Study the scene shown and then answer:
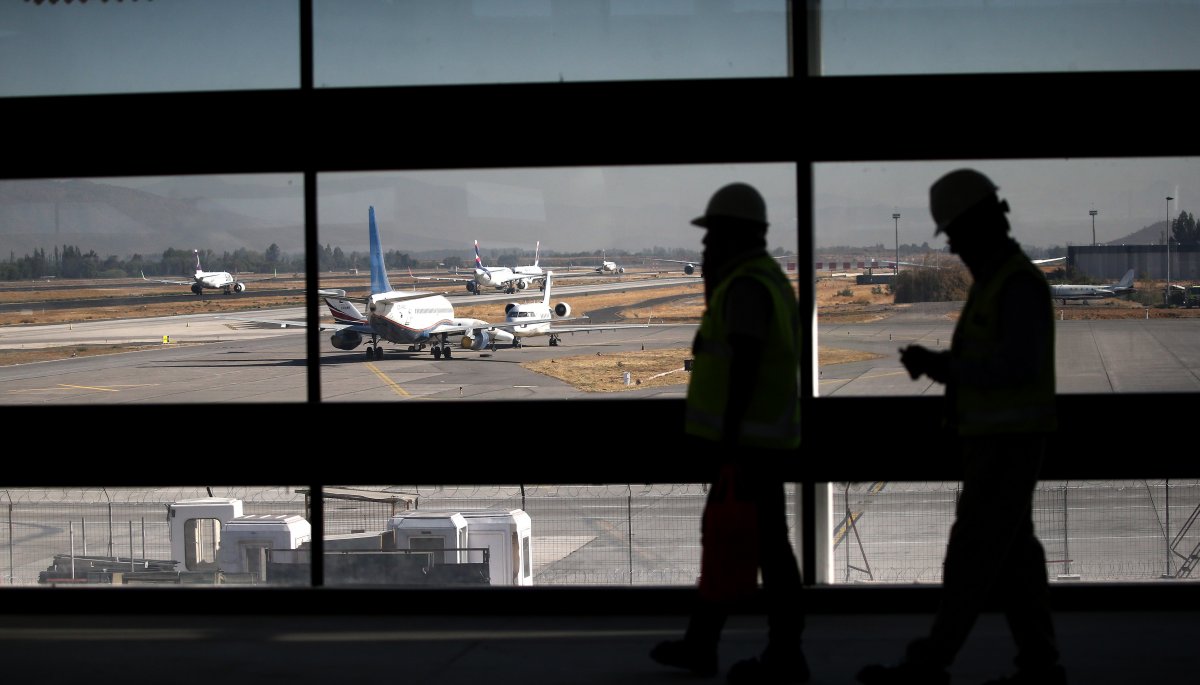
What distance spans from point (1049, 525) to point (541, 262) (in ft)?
12.9

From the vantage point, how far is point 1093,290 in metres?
4.41

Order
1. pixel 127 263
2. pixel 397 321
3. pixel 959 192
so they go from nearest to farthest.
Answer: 1. pixel 959 192
2. pixel 127 263
3. pixel 397 321

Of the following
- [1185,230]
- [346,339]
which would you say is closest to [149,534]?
[346,339]

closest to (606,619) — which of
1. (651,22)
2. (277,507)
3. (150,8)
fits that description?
(277,507)

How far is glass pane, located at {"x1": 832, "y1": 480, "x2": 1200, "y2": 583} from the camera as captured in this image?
447cm

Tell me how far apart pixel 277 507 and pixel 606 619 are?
1650mm

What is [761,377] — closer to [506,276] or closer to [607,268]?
[607,268]

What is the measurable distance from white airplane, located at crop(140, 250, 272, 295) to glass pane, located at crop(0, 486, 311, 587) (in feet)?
3.37

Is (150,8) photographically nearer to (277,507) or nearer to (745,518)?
(277,507)

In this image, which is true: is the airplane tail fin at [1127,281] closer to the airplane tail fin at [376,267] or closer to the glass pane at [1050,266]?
the glass pane at [1050,266]

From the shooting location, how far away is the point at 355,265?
4.67 meters

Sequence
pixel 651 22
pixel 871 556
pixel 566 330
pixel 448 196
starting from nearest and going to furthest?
pixel 651 22
pixel 448 196
pixel 871 556
pixel 566 330

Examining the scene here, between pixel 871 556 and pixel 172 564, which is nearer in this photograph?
pixel 172 564

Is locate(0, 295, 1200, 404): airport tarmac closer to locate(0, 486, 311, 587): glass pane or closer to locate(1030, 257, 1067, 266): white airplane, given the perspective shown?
locate(1030, 257, 1067, 266): white airplane
